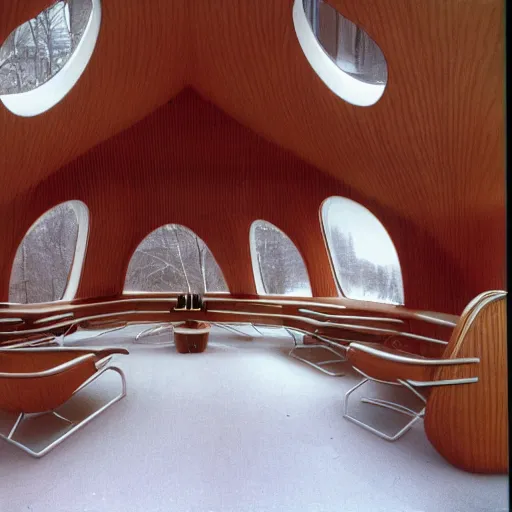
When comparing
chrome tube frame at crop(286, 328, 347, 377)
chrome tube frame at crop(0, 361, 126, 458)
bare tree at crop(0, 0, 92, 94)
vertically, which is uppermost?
bare tree at crop(0, 0, 92, 94)

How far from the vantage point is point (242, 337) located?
→ 598 cm

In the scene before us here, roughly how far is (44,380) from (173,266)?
6124mm

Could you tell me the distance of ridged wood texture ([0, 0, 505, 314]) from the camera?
8.34 ft

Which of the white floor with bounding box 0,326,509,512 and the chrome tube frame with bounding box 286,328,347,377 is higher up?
the white floor with bounding box 0,326,509,512

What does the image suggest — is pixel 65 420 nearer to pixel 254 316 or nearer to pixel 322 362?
pixel 322 362

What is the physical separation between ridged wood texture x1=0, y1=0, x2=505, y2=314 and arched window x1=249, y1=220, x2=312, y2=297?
0.30 metres

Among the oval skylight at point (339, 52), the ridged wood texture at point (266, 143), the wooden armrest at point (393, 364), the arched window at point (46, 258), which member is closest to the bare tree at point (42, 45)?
the ridged wood texture at point (266, 143)

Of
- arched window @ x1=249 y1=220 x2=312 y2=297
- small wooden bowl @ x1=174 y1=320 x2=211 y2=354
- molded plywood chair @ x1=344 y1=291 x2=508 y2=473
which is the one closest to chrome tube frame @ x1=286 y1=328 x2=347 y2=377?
small wooden bowl @ x1=174 y1=320 x2=211 y2=354

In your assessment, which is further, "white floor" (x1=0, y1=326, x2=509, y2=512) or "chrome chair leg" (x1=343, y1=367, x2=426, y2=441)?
"chrome chair leg" (x1=343, y1=367, x2=426, y2=441)

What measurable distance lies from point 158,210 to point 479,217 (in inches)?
217

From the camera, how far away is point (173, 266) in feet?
27.6

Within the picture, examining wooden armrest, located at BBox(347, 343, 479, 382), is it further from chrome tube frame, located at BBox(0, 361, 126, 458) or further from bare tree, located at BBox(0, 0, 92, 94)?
bare tree, located at BBox(0, 0, 92, 94)

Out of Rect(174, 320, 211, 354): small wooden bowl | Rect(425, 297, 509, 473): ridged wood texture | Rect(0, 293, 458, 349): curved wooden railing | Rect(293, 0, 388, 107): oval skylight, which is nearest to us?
Rect(425, 297, 509, 473): ridged wood texture

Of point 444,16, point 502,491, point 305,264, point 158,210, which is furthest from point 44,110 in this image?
point 502,491
